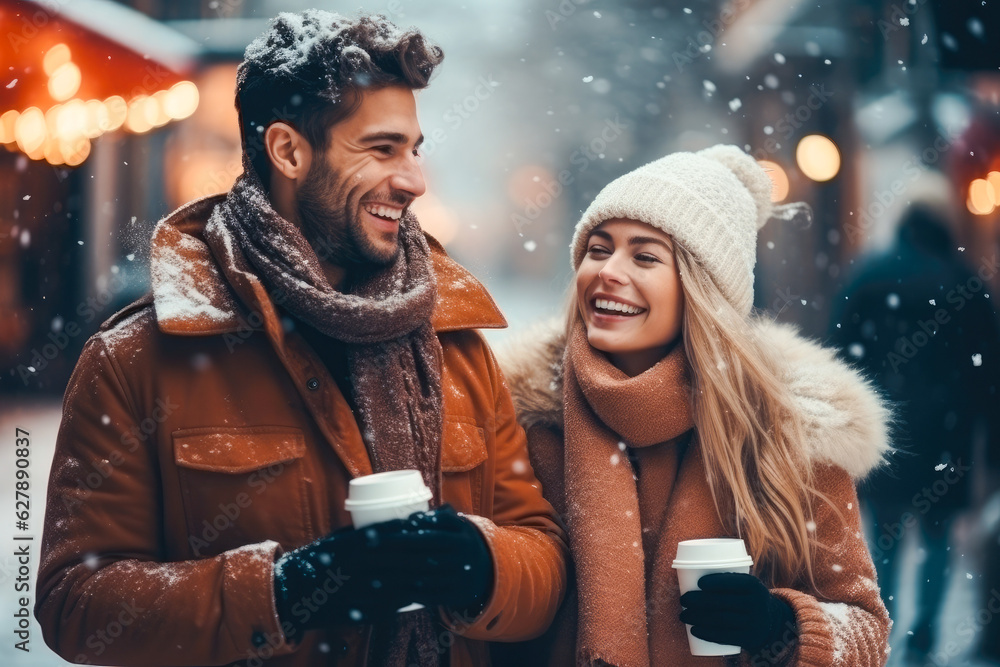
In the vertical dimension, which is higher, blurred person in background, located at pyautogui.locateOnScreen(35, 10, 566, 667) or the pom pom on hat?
the pom pom on hat

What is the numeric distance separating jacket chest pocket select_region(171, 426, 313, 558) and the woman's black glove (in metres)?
0.89

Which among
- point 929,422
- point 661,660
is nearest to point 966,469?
point 929,422

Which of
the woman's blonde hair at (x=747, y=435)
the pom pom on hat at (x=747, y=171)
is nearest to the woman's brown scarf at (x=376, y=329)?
the woman's blonde hair at (x=747, y=435)

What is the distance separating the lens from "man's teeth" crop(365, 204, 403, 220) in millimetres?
2016

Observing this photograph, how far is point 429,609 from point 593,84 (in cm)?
429

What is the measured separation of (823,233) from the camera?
5.02 metres

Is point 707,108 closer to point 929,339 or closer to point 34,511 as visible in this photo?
point 929,339

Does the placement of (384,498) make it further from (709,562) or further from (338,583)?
(709,562)

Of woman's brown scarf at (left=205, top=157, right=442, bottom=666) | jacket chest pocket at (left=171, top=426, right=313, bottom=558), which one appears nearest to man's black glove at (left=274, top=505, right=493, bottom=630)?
jacket chest pocket at (left=171, top=426, right=313, bottom=558)

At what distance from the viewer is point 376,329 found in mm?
1850

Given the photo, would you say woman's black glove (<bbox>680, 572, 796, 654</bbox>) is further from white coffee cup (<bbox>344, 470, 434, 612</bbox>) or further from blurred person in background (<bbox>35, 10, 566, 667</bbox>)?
white coffee cup (<bbox>344, 470, 434, 612</bbox>)

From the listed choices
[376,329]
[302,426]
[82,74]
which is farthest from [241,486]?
[82,74]

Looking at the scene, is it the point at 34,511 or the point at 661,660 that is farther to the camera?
the point at 34,511

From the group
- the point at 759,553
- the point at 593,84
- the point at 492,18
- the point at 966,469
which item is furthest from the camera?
the point at 593,84
